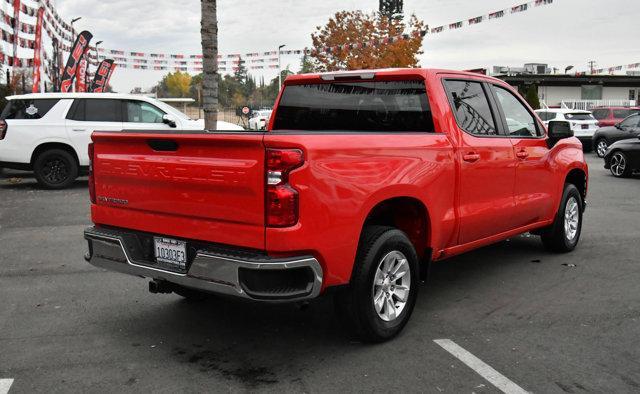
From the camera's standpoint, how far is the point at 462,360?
12.8 ft

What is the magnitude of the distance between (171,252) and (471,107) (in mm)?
2834

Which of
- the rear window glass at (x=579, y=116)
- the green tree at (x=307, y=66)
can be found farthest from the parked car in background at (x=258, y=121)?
the rear window glass at (x=579, y=116)

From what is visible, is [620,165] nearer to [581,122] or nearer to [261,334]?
[581,122]

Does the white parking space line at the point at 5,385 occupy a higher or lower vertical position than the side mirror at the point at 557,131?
lower

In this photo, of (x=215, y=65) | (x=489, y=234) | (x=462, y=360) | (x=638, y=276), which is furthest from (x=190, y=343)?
(x=215, y=65)

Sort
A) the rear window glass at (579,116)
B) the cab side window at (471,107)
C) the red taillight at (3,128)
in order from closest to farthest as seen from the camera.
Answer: the cab side window at (471,107), the red taillight at (3,128), the rear window glass at (579,116)

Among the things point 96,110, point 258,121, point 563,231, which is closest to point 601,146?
point 563,231

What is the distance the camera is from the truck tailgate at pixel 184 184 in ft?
11.7

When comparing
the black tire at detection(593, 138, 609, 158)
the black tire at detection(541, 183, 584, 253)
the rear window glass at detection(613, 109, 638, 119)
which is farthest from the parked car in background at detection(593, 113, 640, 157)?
the black tire at detection(541, 183, 584, 253)

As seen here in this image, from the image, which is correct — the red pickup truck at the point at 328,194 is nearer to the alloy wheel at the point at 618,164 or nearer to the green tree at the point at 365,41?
the alloy wheel at the point at 618,164

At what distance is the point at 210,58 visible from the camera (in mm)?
13430

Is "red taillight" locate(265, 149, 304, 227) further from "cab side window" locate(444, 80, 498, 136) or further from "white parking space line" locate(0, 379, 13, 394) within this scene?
"cab side window" locate(444, 80, 498, 136)

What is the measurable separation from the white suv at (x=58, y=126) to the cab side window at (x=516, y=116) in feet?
25.9

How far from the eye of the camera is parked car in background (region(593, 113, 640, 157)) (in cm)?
1964
